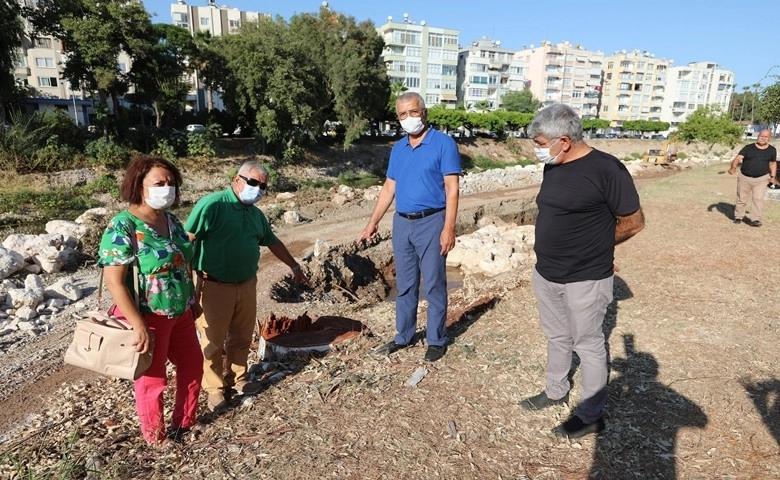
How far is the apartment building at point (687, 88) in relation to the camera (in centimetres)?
8712

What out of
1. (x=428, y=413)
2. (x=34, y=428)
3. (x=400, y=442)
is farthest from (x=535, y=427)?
(x=34, y=428)

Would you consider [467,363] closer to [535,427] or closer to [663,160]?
[535,427]

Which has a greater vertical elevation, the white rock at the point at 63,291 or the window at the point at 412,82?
the window at the point at 412,82

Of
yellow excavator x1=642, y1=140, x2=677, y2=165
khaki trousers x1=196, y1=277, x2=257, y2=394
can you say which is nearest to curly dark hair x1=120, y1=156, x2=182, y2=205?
khaki trousers x1=196, y1=277, x2=257, y2=394

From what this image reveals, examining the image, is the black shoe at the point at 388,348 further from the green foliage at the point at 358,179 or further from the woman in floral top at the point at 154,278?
the green foliage at the point at 358,179

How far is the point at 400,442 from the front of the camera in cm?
299

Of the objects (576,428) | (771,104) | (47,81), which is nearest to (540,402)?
(576,428)

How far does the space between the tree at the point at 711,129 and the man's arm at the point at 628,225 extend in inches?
1376

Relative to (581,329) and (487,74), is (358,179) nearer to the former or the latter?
(581,329)

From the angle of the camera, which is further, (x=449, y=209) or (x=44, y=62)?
(x=44, y=62)

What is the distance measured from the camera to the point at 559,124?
2.73 metres

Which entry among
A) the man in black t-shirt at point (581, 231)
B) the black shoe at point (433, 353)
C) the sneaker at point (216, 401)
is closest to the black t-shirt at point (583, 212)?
the man in black t-shirt at point (581, 231)

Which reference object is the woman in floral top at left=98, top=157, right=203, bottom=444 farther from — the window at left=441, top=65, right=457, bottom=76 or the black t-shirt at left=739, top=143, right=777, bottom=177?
the window at left=441, top=65, right=457, bottom=76

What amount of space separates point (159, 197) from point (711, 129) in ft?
120
